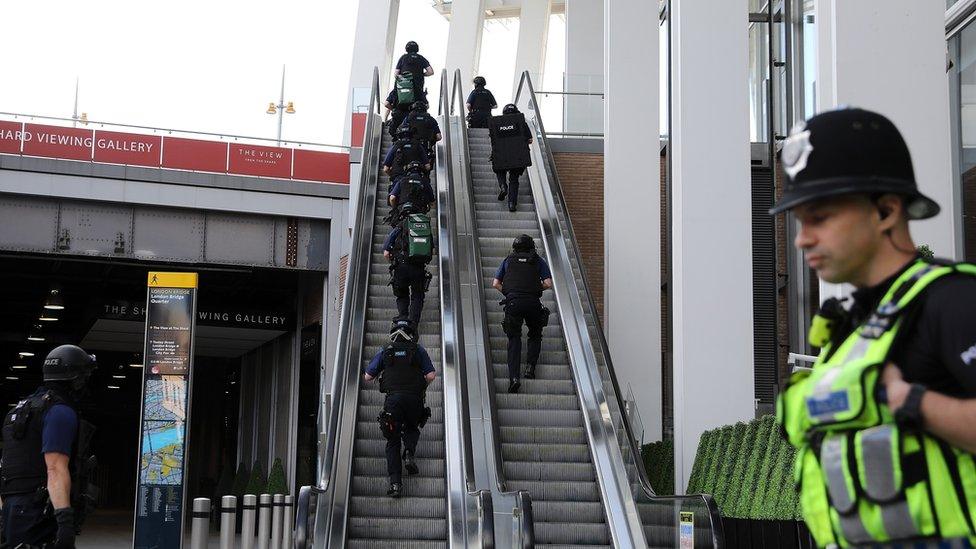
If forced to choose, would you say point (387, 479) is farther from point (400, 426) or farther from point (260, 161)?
point (260, 161)

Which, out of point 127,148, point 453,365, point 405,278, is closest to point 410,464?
point 453,365

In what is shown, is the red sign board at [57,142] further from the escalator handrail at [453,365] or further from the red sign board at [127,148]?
the escalator handrail at [453,365]

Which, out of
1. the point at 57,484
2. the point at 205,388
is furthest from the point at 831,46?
the point at 205,388

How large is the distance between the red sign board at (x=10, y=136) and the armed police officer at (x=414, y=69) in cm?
770

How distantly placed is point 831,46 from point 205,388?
1500 inches

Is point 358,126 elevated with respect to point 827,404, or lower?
elevated

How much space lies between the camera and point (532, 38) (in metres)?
35.7

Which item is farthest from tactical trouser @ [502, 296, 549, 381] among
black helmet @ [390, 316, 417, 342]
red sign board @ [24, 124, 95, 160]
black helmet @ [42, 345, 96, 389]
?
red sign board @ [24, 124, 95, 160]

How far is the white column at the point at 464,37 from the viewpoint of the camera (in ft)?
111

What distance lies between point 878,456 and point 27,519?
5095 millimetres

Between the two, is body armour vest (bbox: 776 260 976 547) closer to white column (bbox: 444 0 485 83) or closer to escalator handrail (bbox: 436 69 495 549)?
escalator handrail (bbox: 436 69 495 549)

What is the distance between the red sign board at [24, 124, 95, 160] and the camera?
72.9 ft

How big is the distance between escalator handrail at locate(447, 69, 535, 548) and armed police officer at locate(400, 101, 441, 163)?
83cm

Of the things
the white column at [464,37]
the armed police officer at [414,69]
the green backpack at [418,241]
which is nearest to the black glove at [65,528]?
the green backpack at [418,241]
